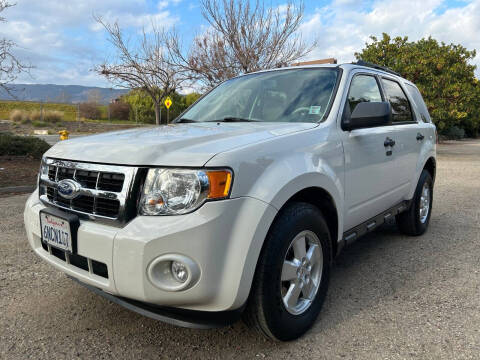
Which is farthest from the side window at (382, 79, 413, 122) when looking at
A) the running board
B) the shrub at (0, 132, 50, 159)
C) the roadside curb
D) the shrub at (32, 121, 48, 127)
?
the shrub at (32, 121, 48, 127)

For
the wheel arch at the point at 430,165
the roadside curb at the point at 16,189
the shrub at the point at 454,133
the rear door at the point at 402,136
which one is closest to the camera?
the rear door at the point at 402,136

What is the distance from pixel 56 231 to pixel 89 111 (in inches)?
1509

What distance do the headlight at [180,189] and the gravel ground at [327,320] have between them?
90 centimetres

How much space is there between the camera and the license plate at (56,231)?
2.04 m

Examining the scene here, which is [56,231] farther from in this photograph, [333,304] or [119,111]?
[119,111]

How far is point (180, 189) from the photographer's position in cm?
185

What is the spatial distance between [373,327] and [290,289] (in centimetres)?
66

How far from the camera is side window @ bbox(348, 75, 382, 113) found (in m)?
3.04

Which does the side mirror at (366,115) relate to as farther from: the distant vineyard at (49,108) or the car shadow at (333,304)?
the distant vineyard at (49,108)

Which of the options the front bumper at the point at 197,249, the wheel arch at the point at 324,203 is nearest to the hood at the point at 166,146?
the front bumper at the point at 197,249

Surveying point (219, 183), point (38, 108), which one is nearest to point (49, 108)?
point (38, 108)

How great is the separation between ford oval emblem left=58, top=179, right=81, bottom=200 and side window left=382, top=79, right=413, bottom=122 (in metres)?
2.80

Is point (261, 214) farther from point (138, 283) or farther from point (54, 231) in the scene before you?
point (54, 231)

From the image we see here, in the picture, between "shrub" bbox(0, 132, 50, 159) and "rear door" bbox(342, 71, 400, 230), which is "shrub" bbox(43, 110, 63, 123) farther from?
"rear door" bbox(342, 71, 400, 230)
